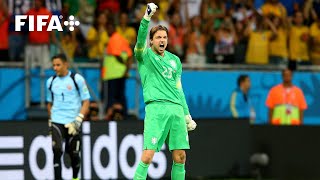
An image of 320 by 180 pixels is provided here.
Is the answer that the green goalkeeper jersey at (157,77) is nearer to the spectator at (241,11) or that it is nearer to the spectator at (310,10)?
the spectator at (241,11)

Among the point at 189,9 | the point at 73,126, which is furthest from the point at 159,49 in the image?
the point at 189,9

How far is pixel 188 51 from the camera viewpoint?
22.3m

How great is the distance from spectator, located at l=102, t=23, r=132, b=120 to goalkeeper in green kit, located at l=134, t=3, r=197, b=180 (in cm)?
707

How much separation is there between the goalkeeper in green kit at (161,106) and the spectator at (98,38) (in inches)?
316

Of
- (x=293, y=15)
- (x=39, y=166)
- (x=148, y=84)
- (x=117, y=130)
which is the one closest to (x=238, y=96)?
(x=293, y=15)

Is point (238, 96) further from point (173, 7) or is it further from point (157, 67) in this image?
point (157, 67)

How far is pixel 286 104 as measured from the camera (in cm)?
2045

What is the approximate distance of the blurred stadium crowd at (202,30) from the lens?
2056cm

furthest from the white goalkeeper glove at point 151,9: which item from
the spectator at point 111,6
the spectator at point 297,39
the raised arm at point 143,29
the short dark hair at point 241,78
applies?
the spectator at point 297,39

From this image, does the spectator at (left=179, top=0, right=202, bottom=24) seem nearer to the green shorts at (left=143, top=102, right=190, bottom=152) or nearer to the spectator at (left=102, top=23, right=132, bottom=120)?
the spectator at (left=102, top=23, right=132, bottom=120)

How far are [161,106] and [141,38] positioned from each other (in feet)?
3.15

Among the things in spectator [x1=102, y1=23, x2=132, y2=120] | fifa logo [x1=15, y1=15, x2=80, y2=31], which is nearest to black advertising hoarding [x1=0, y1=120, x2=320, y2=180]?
spectator [x1=102, y1=23, x2=132, y2=120]

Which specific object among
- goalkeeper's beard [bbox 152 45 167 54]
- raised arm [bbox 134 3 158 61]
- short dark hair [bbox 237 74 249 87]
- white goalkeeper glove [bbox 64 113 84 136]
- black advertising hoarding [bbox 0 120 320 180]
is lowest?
black advertising hoarding [bbox 0 120 320 180]

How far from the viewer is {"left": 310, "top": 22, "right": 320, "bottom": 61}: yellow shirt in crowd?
77.9 ft
